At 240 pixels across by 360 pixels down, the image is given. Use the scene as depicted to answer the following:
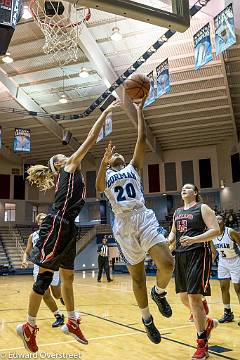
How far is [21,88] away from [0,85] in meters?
1.01

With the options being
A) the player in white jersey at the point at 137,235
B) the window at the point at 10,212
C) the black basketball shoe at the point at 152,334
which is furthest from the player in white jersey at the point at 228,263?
the window at the point at 10,212

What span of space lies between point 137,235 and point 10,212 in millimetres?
27140

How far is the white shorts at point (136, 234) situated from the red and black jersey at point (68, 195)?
46 centimetres

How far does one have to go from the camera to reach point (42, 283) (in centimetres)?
371

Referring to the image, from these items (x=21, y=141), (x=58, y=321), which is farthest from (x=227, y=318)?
(x=21, y=141)

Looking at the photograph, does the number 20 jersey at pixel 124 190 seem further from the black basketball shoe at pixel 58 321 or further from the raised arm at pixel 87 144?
the black basketball shoe at pixel 58 321

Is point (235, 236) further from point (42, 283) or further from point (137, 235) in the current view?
point (42, 283)

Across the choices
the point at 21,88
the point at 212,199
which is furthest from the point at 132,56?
the point at 212,199

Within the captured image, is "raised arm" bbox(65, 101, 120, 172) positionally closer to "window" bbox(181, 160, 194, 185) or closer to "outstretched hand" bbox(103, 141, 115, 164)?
"outstretched hand" bbox(103, 141, 115, 164)

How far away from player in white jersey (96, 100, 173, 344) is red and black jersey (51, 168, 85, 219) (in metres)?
0.23

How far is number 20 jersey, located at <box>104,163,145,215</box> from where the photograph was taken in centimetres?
391

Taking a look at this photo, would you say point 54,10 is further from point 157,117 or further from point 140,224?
point 157,117

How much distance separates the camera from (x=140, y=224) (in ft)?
12.6

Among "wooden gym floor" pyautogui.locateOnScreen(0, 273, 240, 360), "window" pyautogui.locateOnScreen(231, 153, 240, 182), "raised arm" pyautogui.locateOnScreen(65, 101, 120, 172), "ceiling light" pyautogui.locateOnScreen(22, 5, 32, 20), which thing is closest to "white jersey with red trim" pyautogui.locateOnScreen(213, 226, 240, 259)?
"wooden gym floor" pyautogui.locateOnScreen(0, 273, 240, 360)
